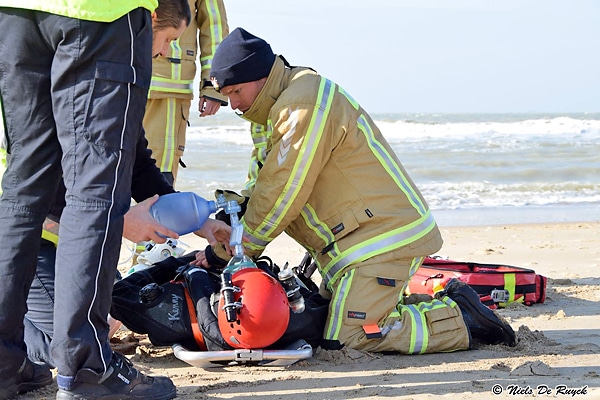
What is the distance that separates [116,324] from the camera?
423cm

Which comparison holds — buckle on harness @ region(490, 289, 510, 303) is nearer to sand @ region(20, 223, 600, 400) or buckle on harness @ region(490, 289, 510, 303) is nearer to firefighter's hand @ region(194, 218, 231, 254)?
sand @ region(20, 223, 600, 400)

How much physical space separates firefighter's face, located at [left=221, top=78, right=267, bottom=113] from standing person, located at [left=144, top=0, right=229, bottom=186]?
1504 mm

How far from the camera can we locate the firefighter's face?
4.22m

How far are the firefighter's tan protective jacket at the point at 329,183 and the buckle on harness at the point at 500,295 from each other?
1.14m

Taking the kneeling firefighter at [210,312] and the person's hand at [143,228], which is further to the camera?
the kneeling firefighter at [210,312]

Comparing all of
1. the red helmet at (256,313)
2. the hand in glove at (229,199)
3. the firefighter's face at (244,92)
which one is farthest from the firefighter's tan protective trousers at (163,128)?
the red helmet at (256,313)

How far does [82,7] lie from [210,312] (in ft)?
5.20

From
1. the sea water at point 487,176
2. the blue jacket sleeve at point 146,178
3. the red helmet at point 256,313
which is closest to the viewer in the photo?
the red helmet at point 256,313

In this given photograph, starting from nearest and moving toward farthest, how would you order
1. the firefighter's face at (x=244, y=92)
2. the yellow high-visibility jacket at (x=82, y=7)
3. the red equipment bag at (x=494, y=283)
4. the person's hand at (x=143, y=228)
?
the yellow high-visibility jacket at (x=82, y=7), the person's hand at (x=143, y=228), the firefighter's face at (x=244, y=92), the red equipment bag at (x=494, y=283)

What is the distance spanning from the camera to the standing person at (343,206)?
4.04 meters

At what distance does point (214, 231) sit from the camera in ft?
13.2

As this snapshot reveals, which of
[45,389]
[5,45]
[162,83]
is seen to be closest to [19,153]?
[5,45]

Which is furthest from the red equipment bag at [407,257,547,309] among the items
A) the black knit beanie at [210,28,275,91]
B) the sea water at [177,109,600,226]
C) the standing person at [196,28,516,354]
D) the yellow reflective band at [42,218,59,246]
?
the sea water at [177,109,600,226]

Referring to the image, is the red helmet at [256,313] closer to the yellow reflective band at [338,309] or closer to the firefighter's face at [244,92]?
the yellow reflective band at [338,309]
